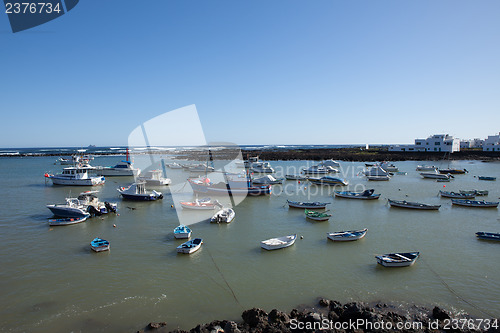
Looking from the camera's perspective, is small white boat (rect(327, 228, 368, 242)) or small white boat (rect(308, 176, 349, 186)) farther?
small white boat (rect(308, 176, 349, 186))

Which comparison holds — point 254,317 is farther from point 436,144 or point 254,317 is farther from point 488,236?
point 436,144

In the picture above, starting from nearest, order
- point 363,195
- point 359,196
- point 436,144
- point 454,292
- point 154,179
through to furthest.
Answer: point 454,292 → point 363,195 → point 359,196 → point 154,179 → point 436,144

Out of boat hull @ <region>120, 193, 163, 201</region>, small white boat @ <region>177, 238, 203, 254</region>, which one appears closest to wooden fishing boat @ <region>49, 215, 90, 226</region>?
boat hull @ <region>120, 193, 163, 201</region>

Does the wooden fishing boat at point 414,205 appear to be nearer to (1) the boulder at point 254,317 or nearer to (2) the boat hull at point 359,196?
(2) the boat hull at point 359,196

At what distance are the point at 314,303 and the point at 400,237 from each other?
1152cm

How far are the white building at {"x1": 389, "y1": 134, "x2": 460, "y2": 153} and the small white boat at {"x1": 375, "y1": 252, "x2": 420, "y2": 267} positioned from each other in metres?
102

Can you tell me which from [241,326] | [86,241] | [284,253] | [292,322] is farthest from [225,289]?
[86,241]

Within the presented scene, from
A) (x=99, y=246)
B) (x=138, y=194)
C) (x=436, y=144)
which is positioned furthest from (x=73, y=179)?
(x=436, y=144)

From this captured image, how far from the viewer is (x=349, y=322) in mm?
10445

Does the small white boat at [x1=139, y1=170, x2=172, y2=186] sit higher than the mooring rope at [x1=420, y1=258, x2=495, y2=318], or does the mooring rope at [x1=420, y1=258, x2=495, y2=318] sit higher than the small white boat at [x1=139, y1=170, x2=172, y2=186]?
the small white boat at [x1=139, y1=170, x2=172, y2=186]

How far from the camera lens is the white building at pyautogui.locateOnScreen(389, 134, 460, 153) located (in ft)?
325

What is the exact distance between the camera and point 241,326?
1051 centimetres

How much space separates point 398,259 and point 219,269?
994 cm

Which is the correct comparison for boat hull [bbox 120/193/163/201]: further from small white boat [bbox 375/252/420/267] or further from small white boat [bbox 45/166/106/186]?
small white boat [bbox 375/252/420/267]
